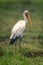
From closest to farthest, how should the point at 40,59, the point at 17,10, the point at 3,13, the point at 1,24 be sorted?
1. the point at 40,59
2. the point at 1,24
3. the point at 3,13
4. the point at 17,10

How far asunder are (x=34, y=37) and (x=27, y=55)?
11.7 ft

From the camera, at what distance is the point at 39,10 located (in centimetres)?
2261

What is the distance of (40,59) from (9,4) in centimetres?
1532

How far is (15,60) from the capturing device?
8555mm

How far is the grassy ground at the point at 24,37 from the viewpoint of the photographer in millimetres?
9148

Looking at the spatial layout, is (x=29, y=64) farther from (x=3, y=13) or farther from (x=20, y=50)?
(x=3, y=13)

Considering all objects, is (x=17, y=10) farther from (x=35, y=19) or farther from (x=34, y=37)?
(x=34, y=37)

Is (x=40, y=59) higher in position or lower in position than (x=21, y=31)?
lower

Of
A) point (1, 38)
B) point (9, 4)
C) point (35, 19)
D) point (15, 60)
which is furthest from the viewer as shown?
point (9, 4)

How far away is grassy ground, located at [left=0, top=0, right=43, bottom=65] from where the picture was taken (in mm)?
9148

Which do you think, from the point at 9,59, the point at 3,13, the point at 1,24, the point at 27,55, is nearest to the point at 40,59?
the point at 27,55

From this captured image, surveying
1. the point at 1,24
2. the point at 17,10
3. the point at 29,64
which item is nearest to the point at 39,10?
the point at 17,10

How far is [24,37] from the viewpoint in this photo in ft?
46.8

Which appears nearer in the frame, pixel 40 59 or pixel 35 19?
pixel 40 59
